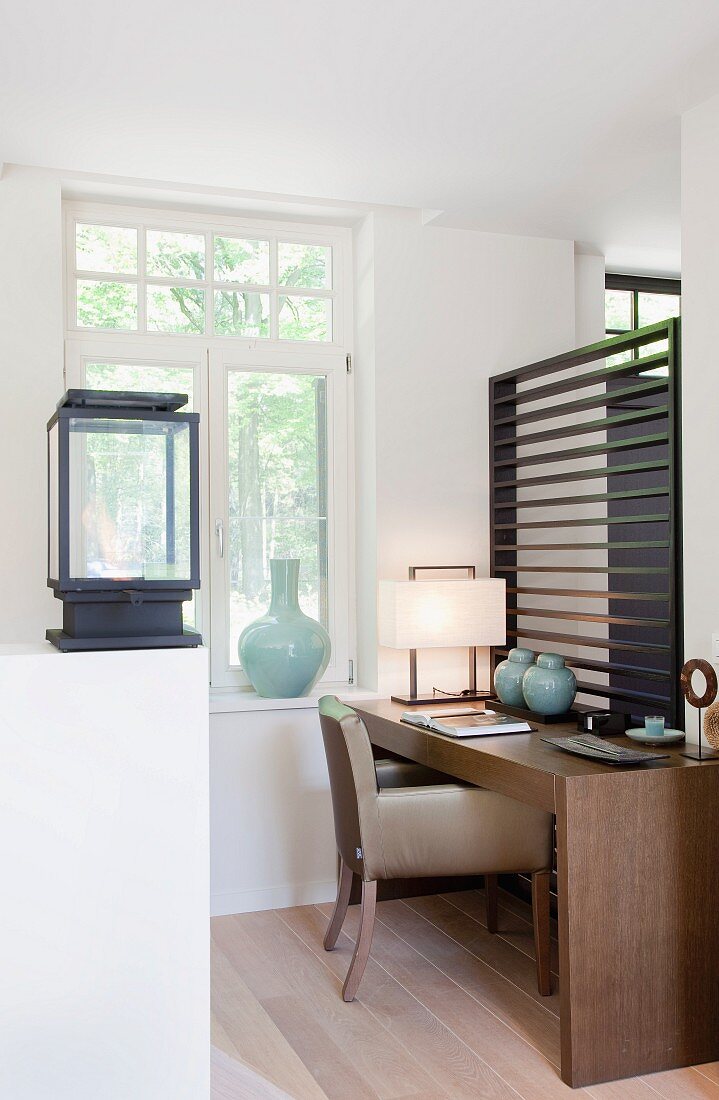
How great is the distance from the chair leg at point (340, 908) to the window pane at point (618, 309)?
2768 millimetres

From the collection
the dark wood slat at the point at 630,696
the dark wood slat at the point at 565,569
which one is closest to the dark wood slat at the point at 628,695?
the dark wood slat at the point at 630,696

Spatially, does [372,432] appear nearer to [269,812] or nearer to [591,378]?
[591,378]

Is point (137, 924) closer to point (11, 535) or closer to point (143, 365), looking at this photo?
point (11, 535)

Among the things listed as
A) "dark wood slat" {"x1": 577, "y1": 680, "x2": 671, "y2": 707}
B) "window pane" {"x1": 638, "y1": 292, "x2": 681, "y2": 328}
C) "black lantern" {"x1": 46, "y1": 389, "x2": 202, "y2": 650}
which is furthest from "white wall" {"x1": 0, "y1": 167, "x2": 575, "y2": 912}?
"black lantern" {"x1": 46, "y1": 389, "x2": 202, "y2": 650}

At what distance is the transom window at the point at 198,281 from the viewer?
3.86 m

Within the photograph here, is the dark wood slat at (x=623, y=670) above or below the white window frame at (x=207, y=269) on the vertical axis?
below

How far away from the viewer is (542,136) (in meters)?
3.24

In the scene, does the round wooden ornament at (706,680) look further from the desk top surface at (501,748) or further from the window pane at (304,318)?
the window pane at (304,318)

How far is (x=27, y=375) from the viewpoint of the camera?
11.8 ft

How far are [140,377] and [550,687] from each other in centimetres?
193

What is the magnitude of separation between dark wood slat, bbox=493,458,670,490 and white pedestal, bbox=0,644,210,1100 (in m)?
1.89

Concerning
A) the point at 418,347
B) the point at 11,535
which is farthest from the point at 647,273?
the point at 11,535

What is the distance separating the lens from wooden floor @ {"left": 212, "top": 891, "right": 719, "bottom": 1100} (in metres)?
2.52

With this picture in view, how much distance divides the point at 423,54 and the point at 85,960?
7.67 feet
